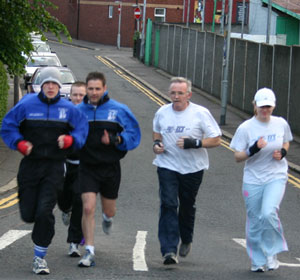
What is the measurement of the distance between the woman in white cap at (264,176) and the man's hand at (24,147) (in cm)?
223

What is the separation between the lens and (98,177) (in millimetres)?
8648

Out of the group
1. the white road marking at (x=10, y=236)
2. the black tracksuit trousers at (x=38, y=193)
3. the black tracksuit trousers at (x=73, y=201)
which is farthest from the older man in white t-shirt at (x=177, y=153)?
the white road marking at (x=10, y=236)

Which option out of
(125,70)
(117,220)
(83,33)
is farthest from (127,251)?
(83,33)

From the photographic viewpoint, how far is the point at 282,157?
8609 millimetres

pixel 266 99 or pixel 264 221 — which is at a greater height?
pixel 266 99

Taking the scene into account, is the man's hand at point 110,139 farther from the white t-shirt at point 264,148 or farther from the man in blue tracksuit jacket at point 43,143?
the white t-shirt at point 264,148

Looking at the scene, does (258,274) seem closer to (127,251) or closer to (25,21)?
(127,251)

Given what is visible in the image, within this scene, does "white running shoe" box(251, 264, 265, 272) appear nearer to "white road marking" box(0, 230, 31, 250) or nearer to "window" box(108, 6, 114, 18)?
"white road marking" box(0, 230, 31, 250)

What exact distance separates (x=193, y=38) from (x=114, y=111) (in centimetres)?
3241

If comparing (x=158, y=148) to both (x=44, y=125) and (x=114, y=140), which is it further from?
(x=44, y=125)

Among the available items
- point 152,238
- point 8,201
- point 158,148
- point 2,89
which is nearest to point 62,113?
point 158,148

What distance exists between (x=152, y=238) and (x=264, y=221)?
260 cm

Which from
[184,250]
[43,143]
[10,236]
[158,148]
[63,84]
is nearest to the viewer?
[43,143]

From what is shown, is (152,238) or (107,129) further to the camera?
(152,238)
